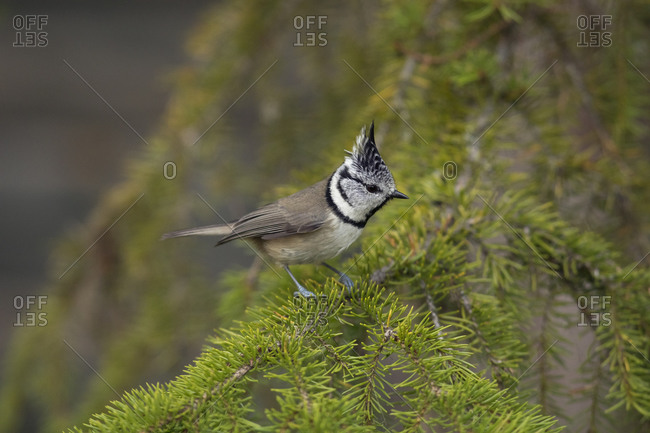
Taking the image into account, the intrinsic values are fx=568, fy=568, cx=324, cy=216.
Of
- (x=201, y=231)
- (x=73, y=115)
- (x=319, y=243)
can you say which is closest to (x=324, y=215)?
(x=319, y=243)

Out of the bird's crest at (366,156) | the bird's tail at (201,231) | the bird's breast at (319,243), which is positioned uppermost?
the bird's crest at (366,156)

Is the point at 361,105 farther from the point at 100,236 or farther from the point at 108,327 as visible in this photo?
the point at 108,327

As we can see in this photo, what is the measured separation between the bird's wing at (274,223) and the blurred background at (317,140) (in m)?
0.08

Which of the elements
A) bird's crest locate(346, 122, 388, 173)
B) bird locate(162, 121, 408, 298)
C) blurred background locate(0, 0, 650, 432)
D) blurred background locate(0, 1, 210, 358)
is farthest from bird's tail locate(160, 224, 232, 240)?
blurred background locate(0, 1, 210, 358)

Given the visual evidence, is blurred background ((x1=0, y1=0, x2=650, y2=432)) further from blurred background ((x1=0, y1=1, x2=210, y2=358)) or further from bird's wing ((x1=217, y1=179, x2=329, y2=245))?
blurred background ((x1=0, y1=1, x2=210, y2=358))

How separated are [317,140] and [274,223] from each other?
0.49 metres

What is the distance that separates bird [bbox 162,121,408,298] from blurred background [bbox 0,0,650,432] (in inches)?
2.9

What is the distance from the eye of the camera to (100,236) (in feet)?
6.85

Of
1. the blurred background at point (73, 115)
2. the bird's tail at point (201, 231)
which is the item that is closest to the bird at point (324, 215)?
the bird's tail at point (201, 231)

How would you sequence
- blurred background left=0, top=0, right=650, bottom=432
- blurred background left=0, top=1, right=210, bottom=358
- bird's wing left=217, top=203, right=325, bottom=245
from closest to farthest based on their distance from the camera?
blurred background left=0, top=0, right=650, bottom=432 < bird's wing left=217, top=203, right=325, bottom=245 < blurred background left=0, top=1, right=210, bottom=358

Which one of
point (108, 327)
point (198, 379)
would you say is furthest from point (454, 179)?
point (108, 327)

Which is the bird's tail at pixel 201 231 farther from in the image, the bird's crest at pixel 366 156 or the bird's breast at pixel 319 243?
the bird's crest at pixel 366 156

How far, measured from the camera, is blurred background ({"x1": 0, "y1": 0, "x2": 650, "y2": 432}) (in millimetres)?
1810

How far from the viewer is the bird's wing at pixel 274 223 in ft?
6.30
